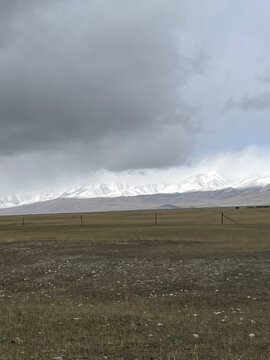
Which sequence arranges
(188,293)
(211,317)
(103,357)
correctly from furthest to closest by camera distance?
1. (188,293)
2. (211,317)
3. (103,357)

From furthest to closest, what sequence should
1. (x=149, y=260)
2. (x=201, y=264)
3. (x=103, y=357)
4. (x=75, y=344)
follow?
(x=149, y=260) → (x=201, y=264) → (x=75, y=344) → (x=103, y=357)

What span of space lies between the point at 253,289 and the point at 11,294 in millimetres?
12404

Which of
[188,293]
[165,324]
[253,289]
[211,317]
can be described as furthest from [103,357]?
[253,289]

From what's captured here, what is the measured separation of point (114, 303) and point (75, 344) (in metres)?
6.35

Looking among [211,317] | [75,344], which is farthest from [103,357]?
[211,317]

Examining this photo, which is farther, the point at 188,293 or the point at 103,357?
the point at 188,293

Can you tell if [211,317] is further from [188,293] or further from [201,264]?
[201,264]

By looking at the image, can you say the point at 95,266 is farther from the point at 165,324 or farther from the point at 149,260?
the point at 165,324

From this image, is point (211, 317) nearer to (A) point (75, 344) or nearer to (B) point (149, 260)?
(A) point (75, 344)

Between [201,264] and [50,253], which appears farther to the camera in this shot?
[50,253]

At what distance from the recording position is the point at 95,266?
25.9 m

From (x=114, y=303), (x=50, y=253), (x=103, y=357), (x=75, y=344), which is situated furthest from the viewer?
(x=50, y=253)

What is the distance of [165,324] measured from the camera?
499 inches

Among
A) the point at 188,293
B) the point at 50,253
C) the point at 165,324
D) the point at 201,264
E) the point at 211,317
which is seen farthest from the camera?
the point at 50,253
